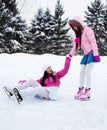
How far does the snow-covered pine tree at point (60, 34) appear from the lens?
40750mm

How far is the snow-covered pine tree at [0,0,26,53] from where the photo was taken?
108ft

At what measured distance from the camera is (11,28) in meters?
32.9

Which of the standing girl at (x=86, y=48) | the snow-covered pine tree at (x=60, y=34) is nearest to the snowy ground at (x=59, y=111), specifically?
the standing girl at (x=86, y=48)

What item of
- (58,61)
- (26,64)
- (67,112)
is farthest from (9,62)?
(67,112)

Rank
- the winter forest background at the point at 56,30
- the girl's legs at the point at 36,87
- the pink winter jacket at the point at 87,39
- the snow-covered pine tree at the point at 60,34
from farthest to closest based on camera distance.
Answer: the snow-covered pine tree at the point at 60,34 → the winter forest background at the point at 56,30 → the pink winter jacket at the point at 87,39 → the girl's legs at the point at 36,87

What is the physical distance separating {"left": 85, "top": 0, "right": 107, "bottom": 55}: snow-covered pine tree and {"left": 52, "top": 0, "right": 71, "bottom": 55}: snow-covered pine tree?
3.40m

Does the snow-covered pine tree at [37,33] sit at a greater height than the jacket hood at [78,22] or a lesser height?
lesser

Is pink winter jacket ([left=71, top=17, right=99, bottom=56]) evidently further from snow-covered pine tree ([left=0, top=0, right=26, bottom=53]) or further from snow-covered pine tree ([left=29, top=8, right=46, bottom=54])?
snow-covered pine tree ([left=29, top=8, right=46, bottom=54])

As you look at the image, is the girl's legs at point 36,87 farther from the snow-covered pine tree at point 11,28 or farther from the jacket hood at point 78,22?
the snow-covered pine tree at point 11,28

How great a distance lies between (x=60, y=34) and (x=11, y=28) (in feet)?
34.0

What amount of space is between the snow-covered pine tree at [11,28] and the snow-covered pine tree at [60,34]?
7.76 metres

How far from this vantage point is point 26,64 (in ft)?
40.3

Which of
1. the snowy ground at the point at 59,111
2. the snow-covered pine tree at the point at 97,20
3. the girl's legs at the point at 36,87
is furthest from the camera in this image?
the snow-covered pine tree at the point at 97,20

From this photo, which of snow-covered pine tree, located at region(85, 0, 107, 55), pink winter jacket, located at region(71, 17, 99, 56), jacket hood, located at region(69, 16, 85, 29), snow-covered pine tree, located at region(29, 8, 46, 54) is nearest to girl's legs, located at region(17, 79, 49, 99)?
pink winter jacket, located at region(71, 17, 99, 56)
